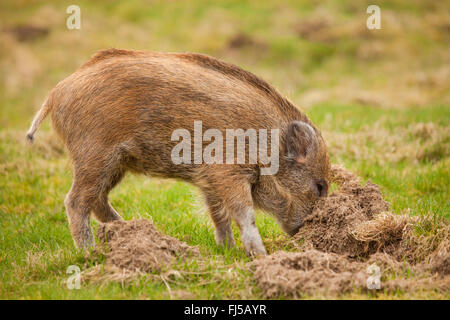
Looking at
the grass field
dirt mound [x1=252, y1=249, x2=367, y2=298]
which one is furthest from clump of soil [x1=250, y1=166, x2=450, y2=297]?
the grass field

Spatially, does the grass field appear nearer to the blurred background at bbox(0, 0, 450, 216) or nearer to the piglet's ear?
the blurred background at bbox(0, 0, 450, 216)

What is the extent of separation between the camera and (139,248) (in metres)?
4.22

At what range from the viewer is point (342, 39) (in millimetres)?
17844

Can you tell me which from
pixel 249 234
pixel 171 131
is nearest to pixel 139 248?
pixel 249 234

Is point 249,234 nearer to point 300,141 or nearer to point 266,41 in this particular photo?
point 300,141

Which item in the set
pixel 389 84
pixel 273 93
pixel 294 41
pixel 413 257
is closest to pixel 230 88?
pixel 273 93

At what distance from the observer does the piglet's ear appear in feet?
16.3

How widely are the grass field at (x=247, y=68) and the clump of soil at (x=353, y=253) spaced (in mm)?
151

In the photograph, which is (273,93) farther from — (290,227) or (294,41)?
(294,41)

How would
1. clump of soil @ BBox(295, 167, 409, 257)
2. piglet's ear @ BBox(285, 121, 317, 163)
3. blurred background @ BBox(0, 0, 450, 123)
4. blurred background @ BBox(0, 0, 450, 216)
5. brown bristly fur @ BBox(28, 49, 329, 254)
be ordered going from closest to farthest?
clump of soil @ BBox(295, 167, 409, 257), brown bristly fur @ BBox(28, 49, 329, 254), piglet's ear @ BBox(285, 121, 317, 163), blurred background @ BBox(0, 0, 450, 216), blurred background @ BBox(0, 0, 450, 123)

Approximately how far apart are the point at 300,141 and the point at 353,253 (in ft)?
3.54

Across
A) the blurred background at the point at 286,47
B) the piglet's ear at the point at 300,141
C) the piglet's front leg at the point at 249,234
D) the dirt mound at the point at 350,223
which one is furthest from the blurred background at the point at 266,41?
the piglet's front leg at the point at 249,234

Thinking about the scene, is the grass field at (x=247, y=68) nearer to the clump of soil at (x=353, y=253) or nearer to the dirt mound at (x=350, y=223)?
the clump of soil at (x=353, y=253)

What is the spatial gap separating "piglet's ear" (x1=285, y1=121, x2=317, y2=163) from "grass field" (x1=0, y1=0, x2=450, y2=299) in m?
0.86
